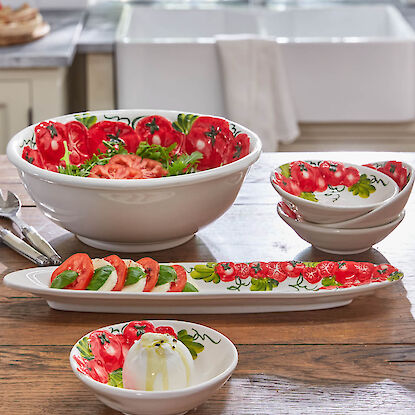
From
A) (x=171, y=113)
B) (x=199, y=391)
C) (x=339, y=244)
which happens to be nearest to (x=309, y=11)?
(x=171, y=113)

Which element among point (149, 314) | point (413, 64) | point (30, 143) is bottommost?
point (413, 64)

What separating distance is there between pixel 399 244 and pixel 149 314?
382mm

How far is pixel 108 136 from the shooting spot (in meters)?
1.14

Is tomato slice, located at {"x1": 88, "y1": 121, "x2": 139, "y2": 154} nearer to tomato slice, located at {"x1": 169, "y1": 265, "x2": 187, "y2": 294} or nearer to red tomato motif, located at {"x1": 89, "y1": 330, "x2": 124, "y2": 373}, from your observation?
tomato slice, located at {"x1": 169, "y1": 265, "x2": 187, "y2": 294}

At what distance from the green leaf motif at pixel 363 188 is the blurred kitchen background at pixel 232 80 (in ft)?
4.37

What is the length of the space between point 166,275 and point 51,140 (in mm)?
332

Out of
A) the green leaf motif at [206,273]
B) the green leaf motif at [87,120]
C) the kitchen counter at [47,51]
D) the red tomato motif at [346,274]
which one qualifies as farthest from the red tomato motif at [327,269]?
the kitchen counter at [47,51]

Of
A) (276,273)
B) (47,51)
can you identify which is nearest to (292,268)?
(276,273)

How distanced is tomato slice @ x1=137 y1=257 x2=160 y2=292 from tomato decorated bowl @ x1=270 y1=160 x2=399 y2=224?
23 cm

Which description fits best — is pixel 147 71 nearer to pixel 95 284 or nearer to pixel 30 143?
pixel 30 143

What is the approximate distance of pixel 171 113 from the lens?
1.16 metres

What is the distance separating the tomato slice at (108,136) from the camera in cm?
114

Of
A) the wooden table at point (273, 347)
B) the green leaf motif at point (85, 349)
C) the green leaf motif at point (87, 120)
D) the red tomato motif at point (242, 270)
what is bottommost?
the wooden table at point (273, 347)

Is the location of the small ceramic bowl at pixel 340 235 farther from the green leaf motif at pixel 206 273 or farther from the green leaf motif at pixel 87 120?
the green leaf motif at pixel 87 120
